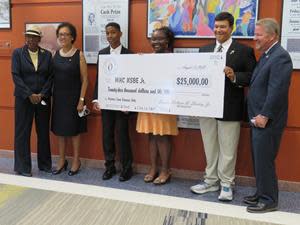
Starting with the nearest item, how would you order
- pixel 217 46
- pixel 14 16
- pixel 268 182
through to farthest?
pixel 268 182 → pixel 217 46 → pixel 14 16

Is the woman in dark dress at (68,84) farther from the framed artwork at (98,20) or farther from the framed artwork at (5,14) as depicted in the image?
the framed artwork at (5,14)

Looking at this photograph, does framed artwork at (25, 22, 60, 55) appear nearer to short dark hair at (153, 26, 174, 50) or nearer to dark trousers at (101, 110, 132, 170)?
dark trousers at (101, 110, 132, 170)

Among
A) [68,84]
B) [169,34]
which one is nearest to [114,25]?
[169,34]

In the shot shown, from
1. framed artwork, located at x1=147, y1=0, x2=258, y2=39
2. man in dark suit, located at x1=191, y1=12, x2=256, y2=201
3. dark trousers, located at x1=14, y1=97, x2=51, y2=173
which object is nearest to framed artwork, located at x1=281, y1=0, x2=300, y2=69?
framed artwork, located at x1=147, y1=0, x2=258, y2=39

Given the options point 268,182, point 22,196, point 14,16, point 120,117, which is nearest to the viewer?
point 22,196

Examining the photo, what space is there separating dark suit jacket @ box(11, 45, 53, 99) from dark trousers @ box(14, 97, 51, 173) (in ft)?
0.49

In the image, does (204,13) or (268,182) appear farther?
(204,13)

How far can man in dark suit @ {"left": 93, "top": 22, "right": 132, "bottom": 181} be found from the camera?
3713 mm

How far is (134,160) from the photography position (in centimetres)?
416

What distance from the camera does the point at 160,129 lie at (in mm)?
3512

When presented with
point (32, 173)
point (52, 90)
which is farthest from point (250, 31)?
point (32, 173)

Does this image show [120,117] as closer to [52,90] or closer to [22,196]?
[52,90]

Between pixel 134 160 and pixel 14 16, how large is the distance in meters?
2.36

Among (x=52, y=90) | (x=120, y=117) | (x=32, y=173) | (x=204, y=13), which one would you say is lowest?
(x=32, y=173)
